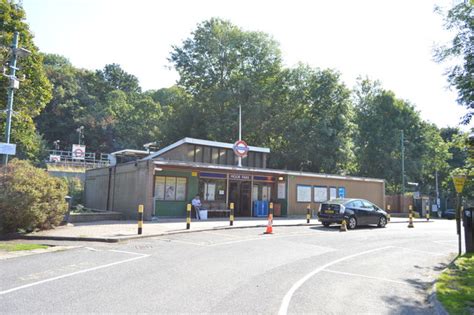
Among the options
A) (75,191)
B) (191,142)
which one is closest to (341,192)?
(191,142)

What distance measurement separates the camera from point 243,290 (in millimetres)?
7301

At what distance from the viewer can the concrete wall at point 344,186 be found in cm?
2838

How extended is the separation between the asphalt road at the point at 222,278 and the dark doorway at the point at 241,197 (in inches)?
488

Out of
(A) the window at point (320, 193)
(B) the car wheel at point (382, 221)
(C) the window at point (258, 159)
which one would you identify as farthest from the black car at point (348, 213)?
(C) the window at point (258, 159)

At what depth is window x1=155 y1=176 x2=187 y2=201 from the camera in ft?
75.0

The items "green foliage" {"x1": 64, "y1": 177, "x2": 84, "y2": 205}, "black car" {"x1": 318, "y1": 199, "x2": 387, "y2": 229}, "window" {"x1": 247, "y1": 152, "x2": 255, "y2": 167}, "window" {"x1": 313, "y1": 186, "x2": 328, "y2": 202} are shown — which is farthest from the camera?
"window" {"x1": 247, "y1": 152, "x2": 255, "y2": 167}

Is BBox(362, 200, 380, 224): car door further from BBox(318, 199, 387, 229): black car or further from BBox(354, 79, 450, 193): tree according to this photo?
BBox(354, 79, 450, 193): tree

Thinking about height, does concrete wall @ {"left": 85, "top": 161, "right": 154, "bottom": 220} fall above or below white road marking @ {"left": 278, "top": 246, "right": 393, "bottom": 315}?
above

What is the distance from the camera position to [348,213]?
20.1 metres

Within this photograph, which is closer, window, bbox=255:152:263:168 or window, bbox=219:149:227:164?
window, bbox=219:149:227:164

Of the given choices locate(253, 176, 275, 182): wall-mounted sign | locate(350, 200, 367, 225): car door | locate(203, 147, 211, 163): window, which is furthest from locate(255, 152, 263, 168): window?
locate(350, 200, 367, 225): car door

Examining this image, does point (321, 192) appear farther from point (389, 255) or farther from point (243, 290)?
point (243, 290)

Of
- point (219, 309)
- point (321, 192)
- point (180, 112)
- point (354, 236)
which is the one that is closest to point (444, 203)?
point (321, 192)

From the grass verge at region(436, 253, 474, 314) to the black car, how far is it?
8.62m
